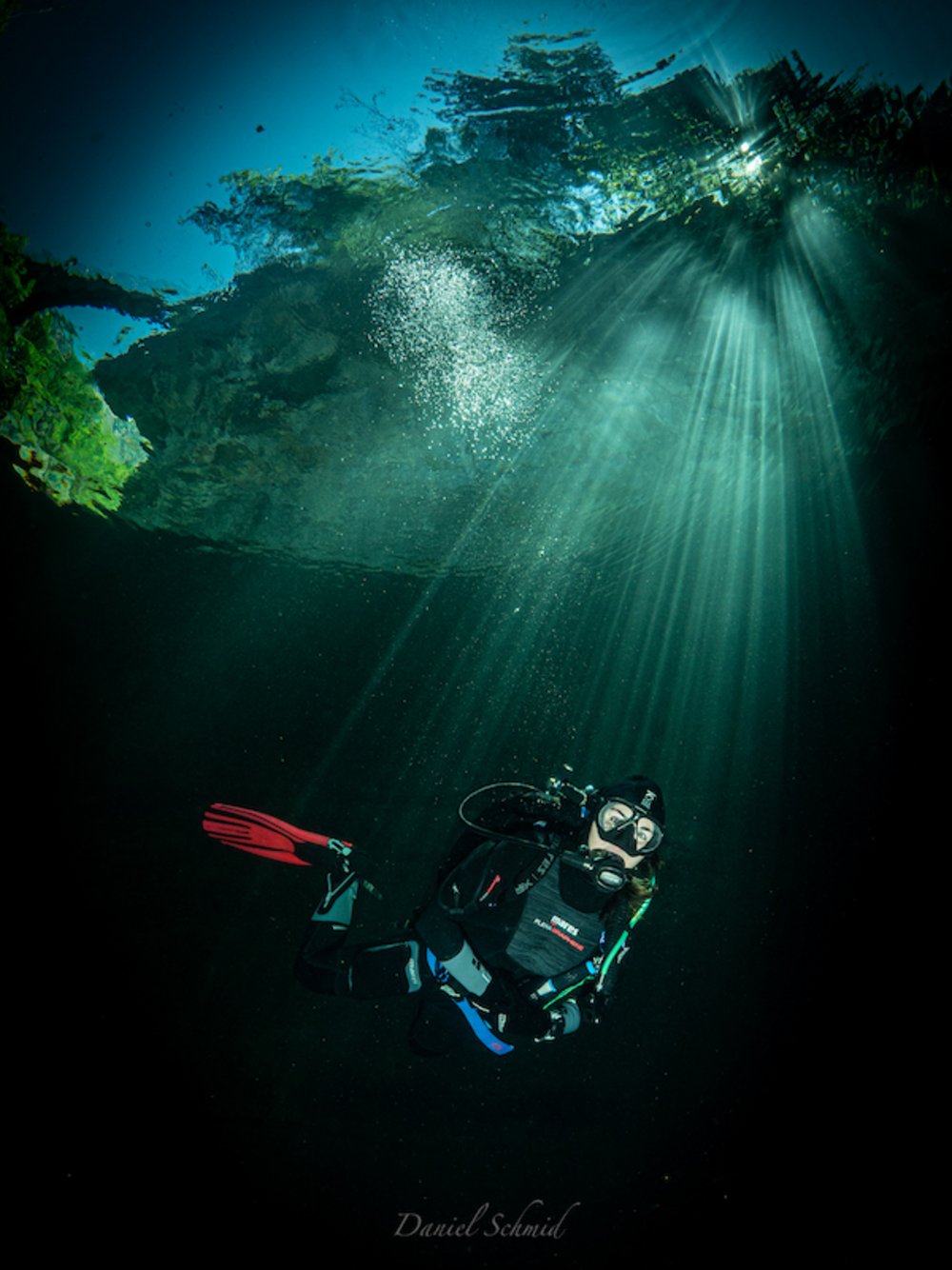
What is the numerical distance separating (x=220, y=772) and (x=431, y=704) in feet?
6.91

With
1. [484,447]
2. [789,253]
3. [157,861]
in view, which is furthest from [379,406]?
[157,861]

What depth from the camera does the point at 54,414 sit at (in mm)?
3664

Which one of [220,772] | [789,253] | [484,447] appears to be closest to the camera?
[789,253]

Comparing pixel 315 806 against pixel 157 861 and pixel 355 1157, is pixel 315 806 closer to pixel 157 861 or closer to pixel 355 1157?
pixel 157 861

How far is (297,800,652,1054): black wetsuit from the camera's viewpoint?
2.97 meters

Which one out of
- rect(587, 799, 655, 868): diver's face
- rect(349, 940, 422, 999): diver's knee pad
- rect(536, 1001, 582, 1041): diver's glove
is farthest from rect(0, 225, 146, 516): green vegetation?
rect(536, 1001, 582, 1041): diver's glove

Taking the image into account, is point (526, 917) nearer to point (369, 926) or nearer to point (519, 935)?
point (519, 935)

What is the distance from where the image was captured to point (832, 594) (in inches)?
195

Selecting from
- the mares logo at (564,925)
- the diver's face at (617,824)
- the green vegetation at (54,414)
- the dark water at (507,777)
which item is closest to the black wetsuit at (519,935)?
the mares logo at (564,925)

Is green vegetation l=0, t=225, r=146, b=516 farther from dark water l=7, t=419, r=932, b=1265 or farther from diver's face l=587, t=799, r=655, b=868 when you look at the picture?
diver's face l=587, t=799, r=655, b=868

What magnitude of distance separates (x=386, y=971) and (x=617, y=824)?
2.04 metres

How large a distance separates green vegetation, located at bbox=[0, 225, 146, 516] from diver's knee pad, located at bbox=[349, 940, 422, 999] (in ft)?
13.9

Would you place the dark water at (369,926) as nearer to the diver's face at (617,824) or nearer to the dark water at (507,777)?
the dark water at (507,777)

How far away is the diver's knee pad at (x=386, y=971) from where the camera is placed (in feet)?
11.0
